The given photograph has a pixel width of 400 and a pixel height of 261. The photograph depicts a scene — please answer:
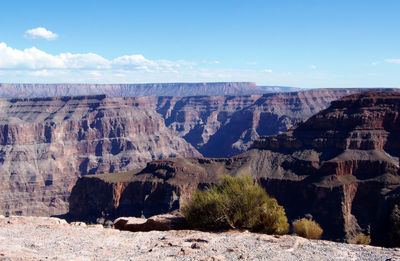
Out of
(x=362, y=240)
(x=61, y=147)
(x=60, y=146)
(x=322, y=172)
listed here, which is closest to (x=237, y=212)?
(x=362, y=240)

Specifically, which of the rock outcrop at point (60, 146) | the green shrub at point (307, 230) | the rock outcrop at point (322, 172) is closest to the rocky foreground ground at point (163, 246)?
the green shrub at point (307, 230)

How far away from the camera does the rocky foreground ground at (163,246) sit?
808 inches

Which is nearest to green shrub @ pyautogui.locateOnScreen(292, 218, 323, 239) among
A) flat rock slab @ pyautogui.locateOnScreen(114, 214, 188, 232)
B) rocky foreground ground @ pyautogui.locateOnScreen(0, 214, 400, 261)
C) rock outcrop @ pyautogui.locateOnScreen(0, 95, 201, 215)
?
rocky foreground ground @ pyautogui.locateOnScreen(0, 214, 400, 261)

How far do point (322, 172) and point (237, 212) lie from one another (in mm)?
56114

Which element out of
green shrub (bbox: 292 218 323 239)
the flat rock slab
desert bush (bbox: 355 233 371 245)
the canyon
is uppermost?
the flat rock slab

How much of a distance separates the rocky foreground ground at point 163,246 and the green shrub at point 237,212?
85.1 inches

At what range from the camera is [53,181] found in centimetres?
14162

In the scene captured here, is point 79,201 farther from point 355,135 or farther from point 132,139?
point 132,139

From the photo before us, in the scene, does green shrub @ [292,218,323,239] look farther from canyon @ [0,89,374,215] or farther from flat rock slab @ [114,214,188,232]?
canyon @ [0,89,374,215]

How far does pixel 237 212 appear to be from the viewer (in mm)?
28203

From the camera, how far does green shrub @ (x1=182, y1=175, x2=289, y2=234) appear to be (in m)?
28.1

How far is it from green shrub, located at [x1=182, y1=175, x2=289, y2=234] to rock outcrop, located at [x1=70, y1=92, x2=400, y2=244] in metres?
40.8

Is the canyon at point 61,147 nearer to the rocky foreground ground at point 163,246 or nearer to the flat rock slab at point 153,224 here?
the flat rock slab at point 153,224

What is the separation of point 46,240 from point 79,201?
73643mm
